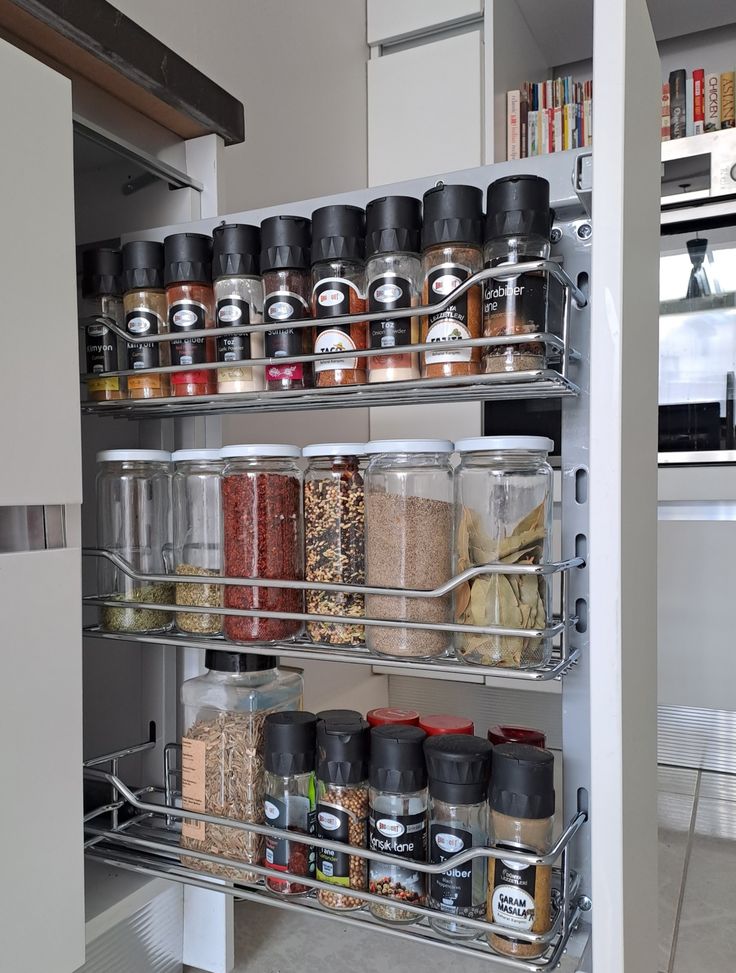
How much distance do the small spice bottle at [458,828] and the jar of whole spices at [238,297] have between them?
0.39 m

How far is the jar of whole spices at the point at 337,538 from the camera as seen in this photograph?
2.36 feet

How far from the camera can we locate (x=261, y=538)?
738 mm

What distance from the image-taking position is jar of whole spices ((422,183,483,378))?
63 cm

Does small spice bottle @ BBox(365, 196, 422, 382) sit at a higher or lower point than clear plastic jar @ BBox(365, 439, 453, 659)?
higher

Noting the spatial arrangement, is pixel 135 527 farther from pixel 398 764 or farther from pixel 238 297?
pixel 398 764

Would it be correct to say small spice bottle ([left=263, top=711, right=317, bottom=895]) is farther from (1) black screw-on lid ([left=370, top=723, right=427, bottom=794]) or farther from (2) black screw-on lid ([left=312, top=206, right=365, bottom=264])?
(2) black screw-on lid ([left=312, top=206, right=365, bottom=264])

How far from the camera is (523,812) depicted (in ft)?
2.00

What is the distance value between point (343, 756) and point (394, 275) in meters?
0.43

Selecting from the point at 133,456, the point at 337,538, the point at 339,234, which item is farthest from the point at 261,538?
the point at 339,234

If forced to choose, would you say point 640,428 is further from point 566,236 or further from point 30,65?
point 30,65

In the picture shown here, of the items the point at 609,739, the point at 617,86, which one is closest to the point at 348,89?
the point at 617,86

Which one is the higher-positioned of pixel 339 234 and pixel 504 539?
pixel 339 234

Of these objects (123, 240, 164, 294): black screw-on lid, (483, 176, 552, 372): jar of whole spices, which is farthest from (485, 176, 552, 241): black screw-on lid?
(123, 240, 164, 294): black screw-on lid

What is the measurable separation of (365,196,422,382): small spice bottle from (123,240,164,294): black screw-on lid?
0.25m
